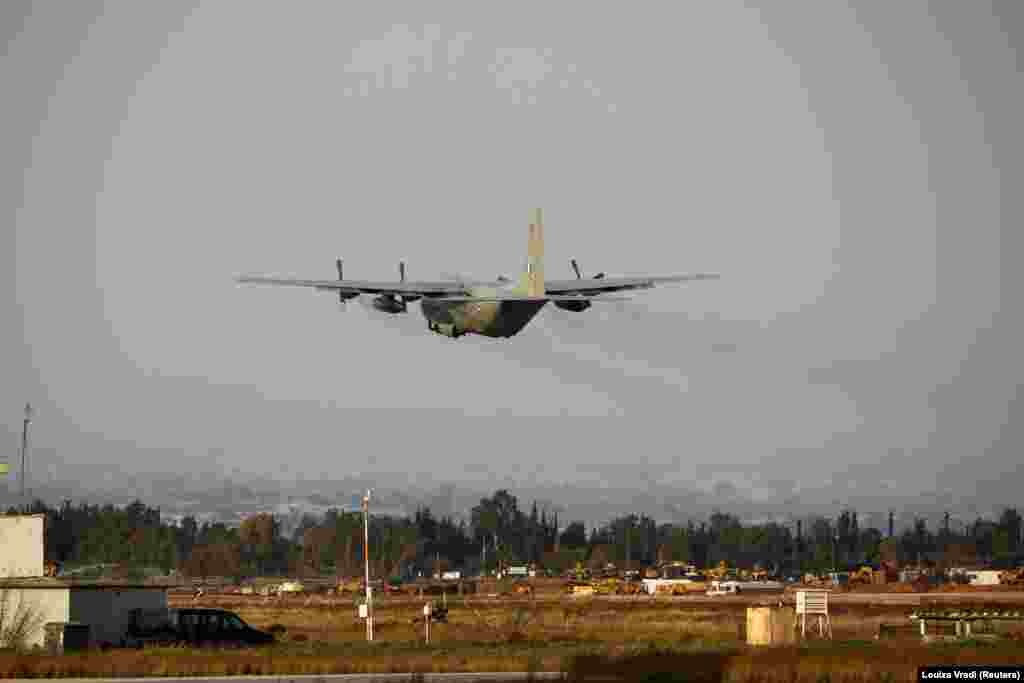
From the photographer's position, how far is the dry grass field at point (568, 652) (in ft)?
159

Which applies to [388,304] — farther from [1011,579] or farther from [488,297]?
[1011,579]

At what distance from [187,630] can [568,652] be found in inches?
577

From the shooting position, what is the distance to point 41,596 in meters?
62.3

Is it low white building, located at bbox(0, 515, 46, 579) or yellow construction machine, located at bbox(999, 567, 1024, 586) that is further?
yellow construction machine, located at bbox(999, 567, 1024, 586)

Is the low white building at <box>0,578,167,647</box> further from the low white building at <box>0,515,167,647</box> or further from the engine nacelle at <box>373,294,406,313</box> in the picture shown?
the engine nacelle at <box>373,294,406,313</box>

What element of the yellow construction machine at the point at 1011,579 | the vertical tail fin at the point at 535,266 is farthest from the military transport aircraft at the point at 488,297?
the yellow construction machine at the point at 1011,579

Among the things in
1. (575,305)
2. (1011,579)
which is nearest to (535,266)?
(575,305)

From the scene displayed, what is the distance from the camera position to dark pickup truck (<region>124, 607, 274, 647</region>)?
208 ft

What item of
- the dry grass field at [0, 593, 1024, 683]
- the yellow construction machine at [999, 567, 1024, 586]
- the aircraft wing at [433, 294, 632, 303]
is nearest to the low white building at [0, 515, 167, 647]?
the dry grass field at [0, 593, 1024, 683]

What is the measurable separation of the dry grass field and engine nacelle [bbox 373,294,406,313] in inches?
632

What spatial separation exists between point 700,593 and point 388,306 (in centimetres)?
5888

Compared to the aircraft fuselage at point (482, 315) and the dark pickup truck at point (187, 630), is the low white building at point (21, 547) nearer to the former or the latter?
the dark pickup truck at point (187, 630)

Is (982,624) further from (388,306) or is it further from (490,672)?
(388,306)

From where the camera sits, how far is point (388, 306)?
8906 centimetres
